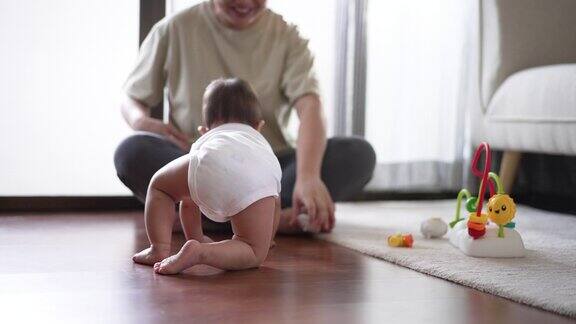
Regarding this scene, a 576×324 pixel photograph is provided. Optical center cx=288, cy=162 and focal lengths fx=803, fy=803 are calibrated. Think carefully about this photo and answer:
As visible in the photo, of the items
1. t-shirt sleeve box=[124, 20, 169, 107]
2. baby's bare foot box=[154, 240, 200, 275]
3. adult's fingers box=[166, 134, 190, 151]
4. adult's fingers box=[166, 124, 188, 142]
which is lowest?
baby's bare foot box=[154, 240, 200, 275]

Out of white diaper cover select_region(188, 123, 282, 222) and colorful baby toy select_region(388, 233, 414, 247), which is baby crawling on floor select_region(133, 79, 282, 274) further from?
colorful baby toy select_region(388, 233, 414, 247)

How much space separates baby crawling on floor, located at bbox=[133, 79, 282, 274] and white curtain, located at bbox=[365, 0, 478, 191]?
132cm

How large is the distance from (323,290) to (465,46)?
173 cm

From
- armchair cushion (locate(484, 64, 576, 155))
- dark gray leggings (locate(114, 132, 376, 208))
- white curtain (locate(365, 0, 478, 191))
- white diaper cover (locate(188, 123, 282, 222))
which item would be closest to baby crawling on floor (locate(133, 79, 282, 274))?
white diaper cover (locate(188, 123, 282, 222))

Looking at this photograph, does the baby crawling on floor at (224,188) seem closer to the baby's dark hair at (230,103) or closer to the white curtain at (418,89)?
the baby's dark hair at (230,103)

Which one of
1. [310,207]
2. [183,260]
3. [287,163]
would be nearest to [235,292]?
[183,260]

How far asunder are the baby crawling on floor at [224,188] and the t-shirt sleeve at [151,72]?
570mm

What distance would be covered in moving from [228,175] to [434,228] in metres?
0.61

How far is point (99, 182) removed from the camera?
7.73ft

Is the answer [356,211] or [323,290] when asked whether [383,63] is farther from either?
[323,290]

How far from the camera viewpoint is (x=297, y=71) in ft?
6.15

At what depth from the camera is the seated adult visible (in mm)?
1810

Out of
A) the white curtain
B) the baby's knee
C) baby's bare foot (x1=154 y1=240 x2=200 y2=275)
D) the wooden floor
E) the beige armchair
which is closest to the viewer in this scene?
the wooden floor

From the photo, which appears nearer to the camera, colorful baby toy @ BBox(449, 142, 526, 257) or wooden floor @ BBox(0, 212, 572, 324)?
wooden floor @ BBox(0, 212, 572, 324)
